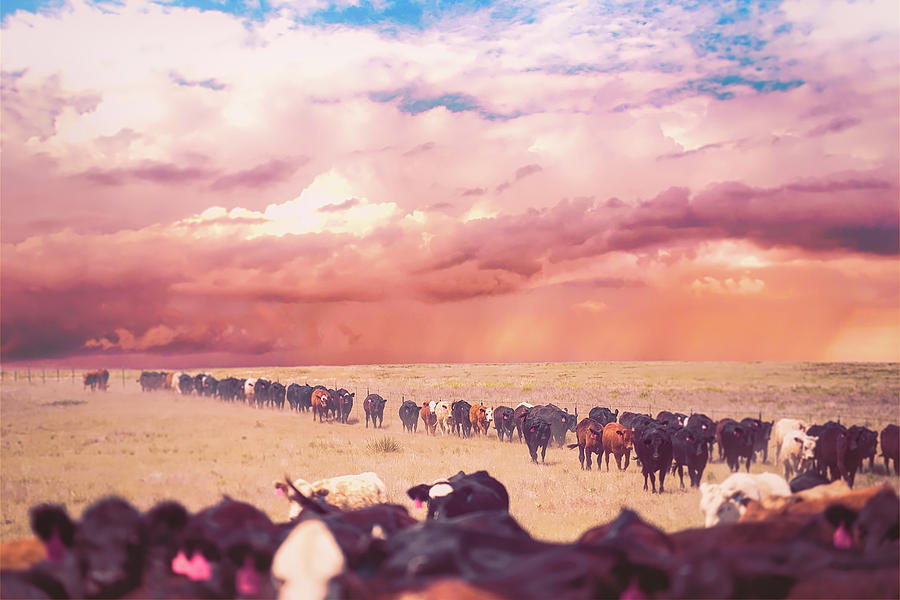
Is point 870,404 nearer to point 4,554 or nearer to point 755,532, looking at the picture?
point 755,532

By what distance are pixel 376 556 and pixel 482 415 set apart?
23.9m

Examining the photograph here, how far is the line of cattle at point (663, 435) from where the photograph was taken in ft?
52.7

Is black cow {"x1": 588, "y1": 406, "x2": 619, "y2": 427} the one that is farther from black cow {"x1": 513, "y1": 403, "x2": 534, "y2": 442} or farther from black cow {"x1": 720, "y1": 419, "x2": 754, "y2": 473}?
black cow {"x1": 720, "y1": 419, "x2": 754, "y2": 473}

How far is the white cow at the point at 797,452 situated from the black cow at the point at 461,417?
13320 mm

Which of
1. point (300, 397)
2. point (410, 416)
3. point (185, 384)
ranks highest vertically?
point (185, 384)

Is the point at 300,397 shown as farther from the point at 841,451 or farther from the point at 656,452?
the point at 841,451

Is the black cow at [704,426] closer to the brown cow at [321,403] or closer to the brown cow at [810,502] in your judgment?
the brown cow at [810,502]

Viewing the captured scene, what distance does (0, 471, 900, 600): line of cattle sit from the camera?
331 centimetres

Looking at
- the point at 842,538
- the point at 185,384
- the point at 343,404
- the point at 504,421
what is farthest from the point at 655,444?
the point at 185,384

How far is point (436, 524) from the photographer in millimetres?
3967

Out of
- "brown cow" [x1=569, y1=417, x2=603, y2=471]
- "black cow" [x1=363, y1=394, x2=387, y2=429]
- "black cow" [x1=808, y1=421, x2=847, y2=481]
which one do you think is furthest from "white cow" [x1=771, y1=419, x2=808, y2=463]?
"black cow" [x1=363, y1=394, x2=387, y2=429]

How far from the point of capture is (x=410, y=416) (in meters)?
30.7

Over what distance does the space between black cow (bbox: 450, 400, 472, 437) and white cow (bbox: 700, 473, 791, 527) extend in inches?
721

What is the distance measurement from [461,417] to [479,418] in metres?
1.34
